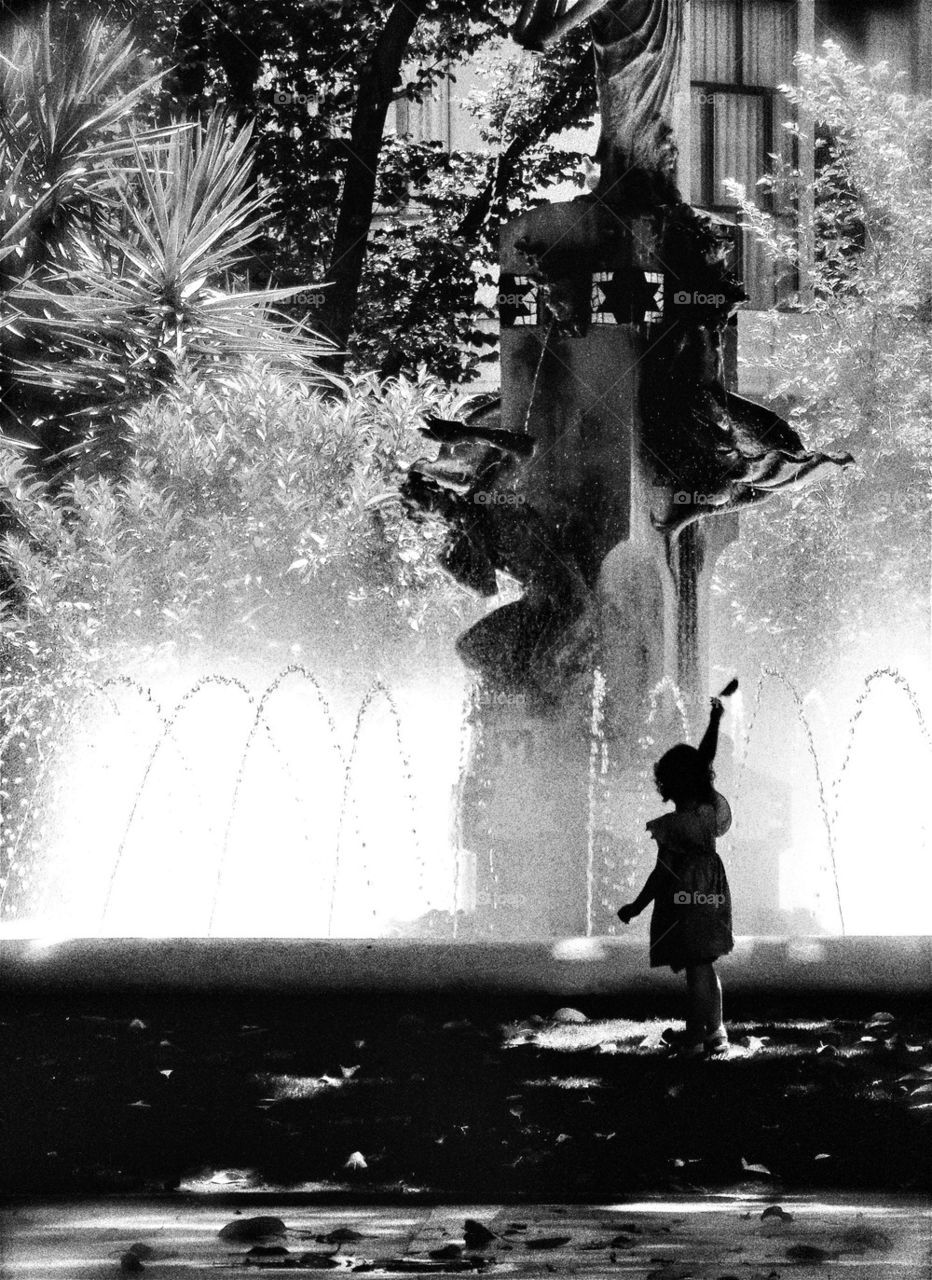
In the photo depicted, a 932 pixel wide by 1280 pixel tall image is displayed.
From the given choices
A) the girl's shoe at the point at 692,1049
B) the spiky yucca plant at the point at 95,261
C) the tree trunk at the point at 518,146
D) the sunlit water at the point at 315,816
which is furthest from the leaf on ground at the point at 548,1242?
the tree trunk at the point at 518,146

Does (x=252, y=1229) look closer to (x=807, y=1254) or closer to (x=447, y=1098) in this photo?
(x=807, y=1254)

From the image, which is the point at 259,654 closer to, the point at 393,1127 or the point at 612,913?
the point at 612,913

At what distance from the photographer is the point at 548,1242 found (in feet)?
12.3

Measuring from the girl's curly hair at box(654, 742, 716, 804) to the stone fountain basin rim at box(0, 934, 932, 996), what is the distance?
56 centimetres

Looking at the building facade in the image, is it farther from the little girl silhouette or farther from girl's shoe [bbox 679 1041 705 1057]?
girl's shoe [bbox 679 1041 705 1057]

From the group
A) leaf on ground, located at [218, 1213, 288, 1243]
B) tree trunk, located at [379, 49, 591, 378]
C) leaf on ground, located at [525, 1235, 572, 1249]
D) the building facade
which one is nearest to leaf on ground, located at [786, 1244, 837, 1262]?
leaf on ground, located at [525, 1235, 572, 1249]

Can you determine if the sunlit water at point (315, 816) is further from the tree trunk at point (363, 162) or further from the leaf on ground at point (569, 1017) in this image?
the tree trunk at point (363, 162)

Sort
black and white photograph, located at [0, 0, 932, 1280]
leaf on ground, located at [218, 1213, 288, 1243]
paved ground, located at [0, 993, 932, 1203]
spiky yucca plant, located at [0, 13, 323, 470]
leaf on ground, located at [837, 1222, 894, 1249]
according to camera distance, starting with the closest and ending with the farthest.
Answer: leaf on ground, located at [837, 1222, 894, 1249], leaf on ground, located at [218, 1213, 288, 1243], paved ground, located at [0, 993, 932, 1203], black and white photograph, located at [0, 0, 932, 1280], spiky yucca plant, located at [0, 13, 323, 470]

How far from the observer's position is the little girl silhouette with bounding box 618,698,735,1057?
550 centimetres

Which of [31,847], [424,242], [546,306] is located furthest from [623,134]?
[424,242]

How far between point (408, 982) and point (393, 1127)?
108 centimetres

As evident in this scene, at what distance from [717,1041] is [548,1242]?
5.96 feet

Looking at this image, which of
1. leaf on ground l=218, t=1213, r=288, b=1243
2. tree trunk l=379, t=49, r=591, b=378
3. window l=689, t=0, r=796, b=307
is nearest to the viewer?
leaf on ground l=218, t=1213, r=288, b=1243

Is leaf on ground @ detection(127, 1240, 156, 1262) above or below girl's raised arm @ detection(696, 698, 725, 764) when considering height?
below
